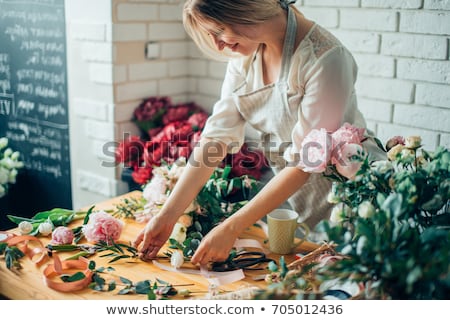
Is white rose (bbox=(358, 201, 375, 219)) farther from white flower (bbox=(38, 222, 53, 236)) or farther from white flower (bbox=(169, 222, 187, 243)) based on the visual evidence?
white flower (bbox=(38, 222, 53, 236))

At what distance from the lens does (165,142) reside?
2143 millimetres

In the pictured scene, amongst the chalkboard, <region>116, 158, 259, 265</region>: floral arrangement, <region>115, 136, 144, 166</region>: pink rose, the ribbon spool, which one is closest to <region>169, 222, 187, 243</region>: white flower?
<region>116, 158, 259, 265</region>: floral arrangement

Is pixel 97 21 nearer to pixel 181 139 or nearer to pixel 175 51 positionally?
pixel 175 51

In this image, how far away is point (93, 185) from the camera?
96.3 inches

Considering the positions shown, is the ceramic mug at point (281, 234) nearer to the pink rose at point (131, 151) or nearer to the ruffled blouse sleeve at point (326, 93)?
the ruffled blouse sleeve at point (326, 93)

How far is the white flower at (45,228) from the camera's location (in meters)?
1.44

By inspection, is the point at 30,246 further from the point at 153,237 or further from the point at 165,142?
the point at 165,142

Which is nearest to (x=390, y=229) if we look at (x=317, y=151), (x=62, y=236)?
(x=317, y=151)

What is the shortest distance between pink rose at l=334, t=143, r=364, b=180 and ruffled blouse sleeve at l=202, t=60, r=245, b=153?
486 millimetres

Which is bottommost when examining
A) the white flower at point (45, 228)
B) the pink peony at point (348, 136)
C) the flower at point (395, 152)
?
the white flower at point (45, 228)

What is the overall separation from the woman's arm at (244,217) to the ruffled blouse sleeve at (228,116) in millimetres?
278

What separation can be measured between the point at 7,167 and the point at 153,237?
1057mm

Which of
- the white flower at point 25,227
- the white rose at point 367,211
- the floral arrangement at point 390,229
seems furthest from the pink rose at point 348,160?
the white flower at point 25,227
